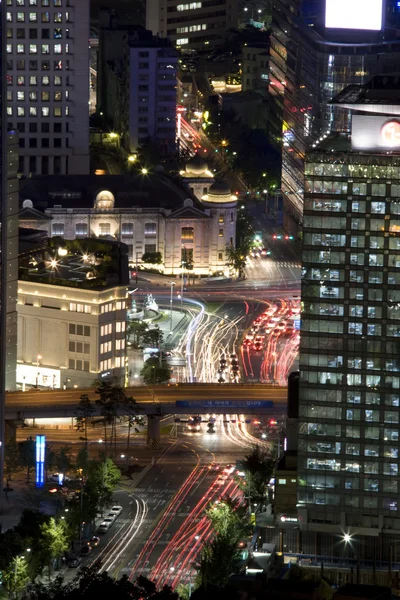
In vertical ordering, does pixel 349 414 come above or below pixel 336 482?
above

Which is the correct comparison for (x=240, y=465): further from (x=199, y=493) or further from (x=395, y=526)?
(x=395, y=526)

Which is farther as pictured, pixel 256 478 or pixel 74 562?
pixel 256 478

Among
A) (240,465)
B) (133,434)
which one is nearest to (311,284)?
(240,465)

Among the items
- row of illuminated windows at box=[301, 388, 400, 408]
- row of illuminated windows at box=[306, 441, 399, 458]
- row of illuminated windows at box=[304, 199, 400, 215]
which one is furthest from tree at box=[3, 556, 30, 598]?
row of illuminated windows at box=[304, 199, 400, 215]

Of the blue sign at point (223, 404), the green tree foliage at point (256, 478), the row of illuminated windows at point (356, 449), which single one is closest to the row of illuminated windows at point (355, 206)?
the row of illuminated windows at point (356, 449)

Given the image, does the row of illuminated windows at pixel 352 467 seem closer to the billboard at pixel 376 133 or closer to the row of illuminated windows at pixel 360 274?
the row of illuminated windows at pixel 360 274

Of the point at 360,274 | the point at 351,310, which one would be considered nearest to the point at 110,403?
the point at 351,310

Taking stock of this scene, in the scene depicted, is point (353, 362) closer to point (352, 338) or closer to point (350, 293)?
point (352, 338)
